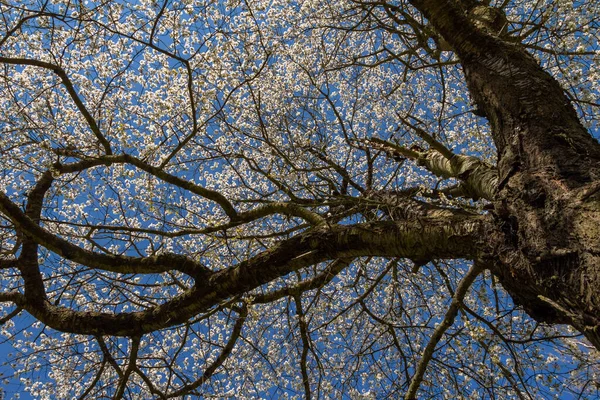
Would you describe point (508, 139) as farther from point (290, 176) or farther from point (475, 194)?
point (290, 176)

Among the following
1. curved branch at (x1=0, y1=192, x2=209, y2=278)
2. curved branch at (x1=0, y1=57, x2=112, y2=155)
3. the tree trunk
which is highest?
curved branch at (x1=0, y1=57, x2=112, y2=155)

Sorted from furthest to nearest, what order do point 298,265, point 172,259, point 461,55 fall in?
point 172,259
point 461,55
point 298,265

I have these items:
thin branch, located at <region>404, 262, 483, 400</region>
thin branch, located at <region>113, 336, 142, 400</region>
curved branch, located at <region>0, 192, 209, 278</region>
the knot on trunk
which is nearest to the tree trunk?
the knot on trunk

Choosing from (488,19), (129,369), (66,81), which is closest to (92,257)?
(129,369)

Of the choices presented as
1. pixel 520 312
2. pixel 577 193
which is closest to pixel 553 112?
pixel 577 193

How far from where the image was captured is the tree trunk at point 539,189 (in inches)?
57.6

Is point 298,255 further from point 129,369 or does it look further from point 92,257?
point 129,369

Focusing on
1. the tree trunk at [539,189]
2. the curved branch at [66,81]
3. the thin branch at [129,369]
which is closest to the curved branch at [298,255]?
the tree trunk at [539,189]

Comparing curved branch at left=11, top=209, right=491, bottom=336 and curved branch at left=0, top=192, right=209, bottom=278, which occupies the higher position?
curved branch at left=0, top=192, right=209, bottom=278

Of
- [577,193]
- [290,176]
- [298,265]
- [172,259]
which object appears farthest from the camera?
[290,176]

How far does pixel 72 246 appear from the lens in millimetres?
3133

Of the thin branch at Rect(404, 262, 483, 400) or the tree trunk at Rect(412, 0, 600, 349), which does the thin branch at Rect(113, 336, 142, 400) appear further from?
the tree trunk at Rect(412, 0, 600, 349)

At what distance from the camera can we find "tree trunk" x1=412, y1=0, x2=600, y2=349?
146cm

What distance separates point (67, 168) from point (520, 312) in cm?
493
